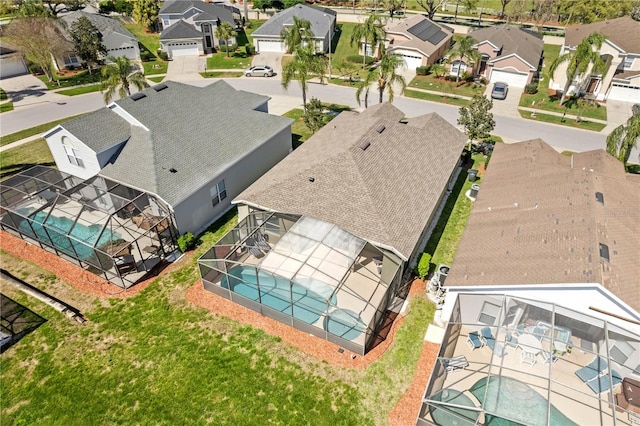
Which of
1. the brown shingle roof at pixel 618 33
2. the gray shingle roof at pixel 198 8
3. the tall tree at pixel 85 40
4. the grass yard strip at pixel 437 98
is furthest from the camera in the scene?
the gray shingle roof at pixel 198 8

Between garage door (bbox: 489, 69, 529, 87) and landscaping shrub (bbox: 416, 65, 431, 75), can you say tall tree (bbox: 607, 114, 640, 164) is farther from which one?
landscaping shrub (bbox: 416, 65, 431, 75)

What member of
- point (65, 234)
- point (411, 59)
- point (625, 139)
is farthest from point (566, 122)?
point (65, 234)

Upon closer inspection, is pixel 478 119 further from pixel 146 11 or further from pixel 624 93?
pixel 146 11

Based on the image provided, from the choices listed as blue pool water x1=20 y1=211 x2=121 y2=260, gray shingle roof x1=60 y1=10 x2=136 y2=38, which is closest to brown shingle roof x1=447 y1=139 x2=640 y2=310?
blue pool water x1=20 y1=211 x2=121 y2=260

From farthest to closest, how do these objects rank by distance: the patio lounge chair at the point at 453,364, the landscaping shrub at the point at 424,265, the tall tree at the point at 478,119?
the tall tree at the point at 478,119 < the landscaping shrub at the point at 424,265 < the patio lounge chair at the point at 453,364

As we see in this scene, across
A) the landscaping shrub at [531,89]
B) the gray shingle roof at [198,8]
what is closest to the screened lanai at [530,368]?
the landscaping shrub at [531,89]

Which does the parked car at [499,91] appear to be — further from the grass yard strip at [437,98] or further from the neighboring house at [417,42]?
the neighboring house at [417,42]

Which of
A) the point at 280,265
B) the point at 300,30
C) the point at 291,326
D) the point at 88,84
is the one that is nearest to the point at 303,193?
the point at 280,265
